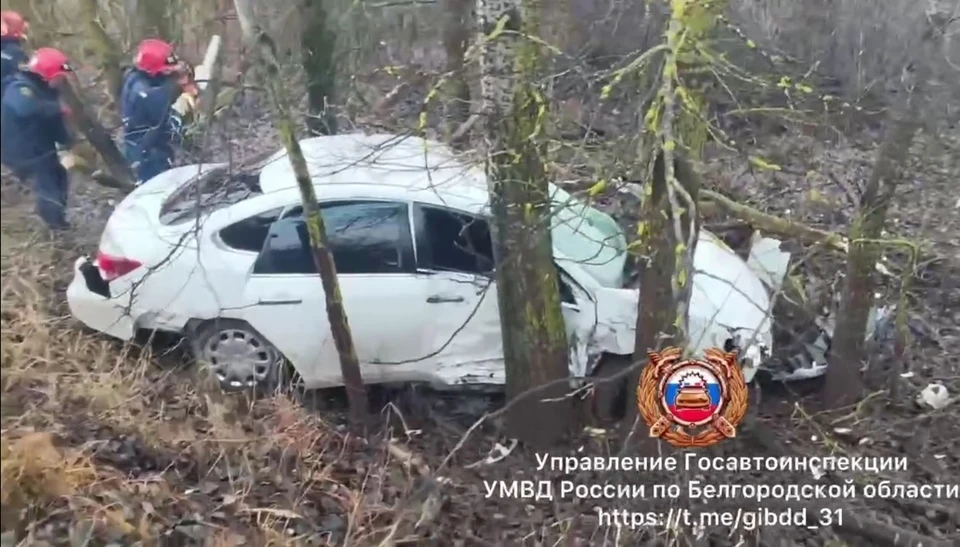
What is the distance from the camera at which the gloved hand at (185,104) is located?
203cm

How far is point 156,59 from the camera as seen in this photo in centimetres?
200

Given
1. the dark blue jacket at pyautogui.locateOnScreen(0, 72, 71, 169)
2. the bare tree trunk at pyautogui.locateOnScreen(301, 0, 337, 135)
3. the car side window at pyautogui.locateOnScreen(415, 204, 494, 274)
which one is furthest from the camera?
the car side window at pyautogui.locateOnScreen(415, 204, 494, 274)

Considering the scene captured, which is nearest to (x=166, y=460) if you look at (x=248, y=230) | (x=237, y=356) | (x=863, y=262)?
(x=237, y=356)

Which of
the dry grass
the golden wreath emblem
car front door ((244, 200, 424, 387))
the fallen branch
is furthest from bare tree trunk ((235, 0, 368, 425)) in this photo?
the golden wreath emblem

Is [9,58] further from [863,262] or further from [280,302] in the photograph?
[863,262]

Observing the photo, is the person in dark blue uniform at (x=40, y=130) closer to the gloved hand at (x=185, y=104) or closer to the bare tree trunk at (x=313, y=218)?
the gloved hand at (x=185, y=104)

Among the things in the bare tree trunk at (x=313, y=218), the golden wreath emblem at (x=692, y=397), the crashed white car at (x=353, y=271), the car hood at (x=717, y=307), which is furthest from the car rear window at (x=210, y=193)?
the golden wreath emblem at (x=692, y=397)

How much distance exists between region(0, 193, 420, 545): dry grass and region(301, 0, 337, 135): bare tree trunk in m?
0.63

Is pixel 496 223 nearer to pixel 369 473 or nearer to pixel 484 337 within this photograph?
pixel 484 337

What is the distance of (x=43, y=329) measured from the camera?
1964 mm

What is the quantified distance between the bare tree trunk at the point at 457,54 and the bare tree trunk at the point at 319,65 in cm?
25

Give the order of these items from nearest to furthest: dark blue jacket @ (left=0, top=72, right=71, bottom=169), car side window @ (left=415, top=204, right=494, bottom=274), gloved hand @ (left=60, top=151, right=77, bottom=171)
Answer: dark blue jacket @ (left=0, top=72, right=71, bottom=169) < gloved hand @ (left=60, top=151, right=77, bottom=171) < car side window @ (left=415, top=204, right=494, bottom=274)

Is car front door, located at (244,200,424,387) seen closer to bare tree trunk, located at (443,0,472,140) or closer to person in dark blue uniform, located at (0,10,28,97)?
bare tree trunk, located at (443,0,472,140)

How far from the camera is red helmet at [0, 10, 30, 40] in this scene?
5.85 ft
